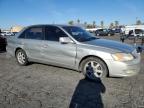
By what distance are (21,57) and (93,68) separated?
304cm

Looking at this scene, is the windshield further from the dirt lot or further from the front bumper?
the front bumper

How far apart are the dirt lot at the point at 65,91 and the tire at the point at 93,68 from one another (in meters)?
0.19

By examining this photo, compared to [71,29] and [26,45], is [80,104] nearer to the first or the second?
[71,29]

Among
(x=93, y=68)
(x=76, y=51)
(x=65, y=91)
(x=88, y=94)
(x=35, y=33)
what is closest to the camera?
(x=88, y=94)

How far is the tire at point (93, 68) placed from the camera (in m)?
5.24

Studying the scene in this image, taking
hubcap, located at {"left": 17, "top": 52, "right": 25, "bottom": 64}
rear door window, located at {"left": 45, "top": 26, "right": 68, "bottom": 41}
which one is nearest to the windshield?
rear door window, located at {"left": 45, "top": 26, "right": 68, "bottom": 41}

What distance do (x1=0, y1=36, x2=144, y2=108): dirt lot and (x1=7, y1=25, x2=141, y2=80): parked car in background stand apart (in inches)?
13.5

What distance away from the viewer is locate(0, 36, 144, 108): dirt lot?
12.8 ft

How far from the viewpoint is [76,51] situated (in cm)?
555

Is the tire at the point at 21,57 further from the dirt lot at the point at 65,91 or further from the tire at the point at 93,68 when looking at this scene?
the tire at the point at 93,68

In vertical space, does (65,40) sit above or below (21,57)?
above

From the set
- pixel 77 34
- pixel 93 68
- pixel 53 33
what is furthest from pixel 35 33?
pixel 93 68

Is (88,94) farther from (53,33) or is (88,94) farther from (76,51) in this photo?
(53,33)

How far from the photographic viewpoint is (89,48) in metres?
5.35
